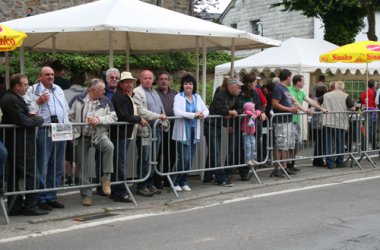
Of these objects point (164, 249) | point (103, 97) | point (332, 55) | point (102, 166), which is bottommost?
point (164, 249)

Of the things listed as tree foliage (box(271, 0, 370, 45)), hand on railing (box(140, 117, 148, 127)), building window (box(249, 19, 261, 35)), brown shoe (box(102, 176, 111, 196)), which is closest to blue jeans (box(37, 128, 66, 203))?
brown shoe (box(102, 176, 111, 196))

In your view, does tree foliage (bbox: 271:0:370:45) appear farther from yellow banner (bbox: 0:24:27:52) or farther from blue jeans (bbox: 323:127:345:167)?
yellow banner (bbox: 0:24:27:52)

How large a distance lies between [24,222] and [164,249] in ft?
7.24

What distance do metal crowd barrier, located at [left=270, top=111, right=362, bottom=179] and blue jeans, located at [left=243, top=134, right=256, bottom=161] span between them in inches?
34.8

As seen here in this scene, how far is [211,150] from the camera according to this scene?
32.2 feet

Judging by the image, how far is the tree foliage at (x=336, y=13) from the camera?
19.4 meters

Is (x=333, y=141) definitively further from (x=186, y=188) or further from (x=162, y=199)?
(x=162, y=199)

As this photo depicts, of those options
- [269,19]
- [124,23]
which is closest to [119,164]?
[124,23]

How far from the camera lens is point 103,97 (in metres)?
8.46

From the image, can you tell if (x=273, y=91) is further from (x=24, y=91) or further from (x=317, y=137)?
(x=24, y=91)

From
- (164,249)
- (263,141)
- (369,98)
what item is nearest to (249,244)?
(164,249)

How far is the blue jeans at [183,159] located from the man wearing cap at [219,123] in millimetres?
415

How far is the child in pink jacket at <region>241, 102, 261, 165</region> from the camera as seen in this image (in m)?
10.1

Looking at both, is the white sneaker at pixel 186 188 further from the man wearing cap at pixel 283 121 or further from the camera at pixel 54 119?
the camera at pixel 54 119
